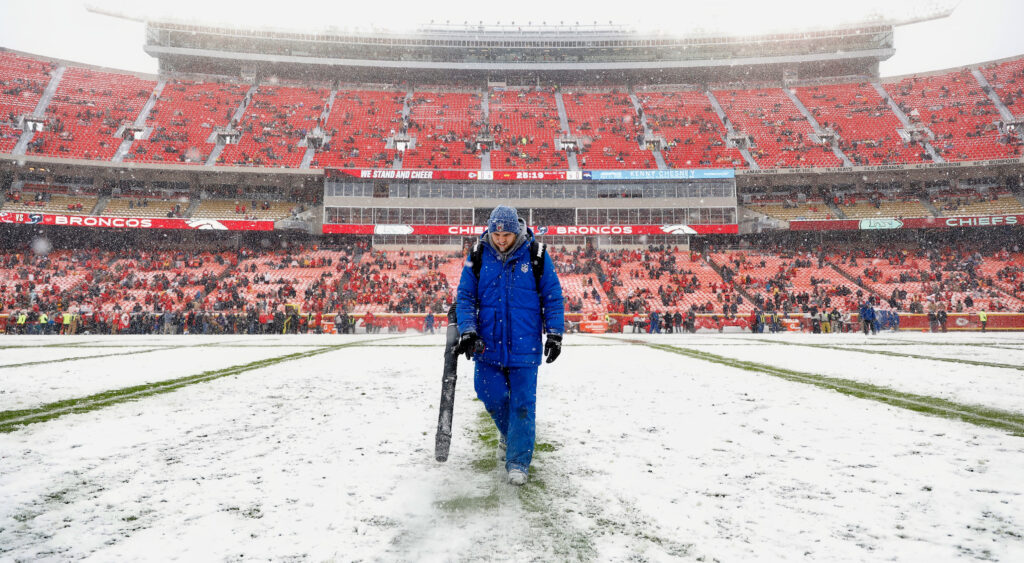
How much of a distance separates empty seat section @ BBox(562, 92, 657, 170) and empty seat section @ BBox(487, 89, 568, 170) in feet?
6.83

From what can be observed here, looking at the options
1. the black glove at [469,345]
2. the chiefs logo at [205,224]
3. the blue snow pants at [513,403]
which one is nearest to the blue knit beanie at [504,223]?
the black glove at [469,345]

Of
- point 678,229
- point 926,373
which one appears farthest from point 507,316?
point 678,229

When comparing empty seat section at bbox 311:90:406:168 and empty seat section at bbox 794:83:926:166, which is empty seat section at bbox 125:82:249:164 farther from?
empty seat section at bbox 794:83:926:166

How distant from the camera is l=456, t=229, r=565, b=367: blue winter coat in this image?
9.77ft

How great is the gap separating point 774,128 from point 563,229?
23929mm

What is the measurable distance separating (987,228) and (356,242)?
49211mm

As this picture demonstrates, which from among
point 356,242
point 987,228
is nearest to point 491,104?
point 356,242

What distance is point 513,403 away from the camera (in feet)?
9.55

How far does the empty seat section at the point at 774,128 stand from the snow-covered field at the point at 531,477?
138 feet

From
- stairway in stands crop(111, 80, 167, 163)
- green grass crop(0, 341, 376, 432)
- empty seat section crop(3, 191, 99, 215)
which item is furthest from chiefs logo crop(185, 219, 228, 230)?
green grass crop(0, 341, 376, 432)

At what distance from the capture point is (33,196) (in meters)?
35.4

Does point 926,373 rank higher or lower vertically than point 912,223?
lower

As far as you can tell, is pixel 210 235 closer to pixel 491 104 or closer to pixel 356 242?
pixel 356 242

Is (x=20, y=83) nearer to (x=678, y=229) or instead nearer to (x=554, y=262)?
(x=554, y=262)
